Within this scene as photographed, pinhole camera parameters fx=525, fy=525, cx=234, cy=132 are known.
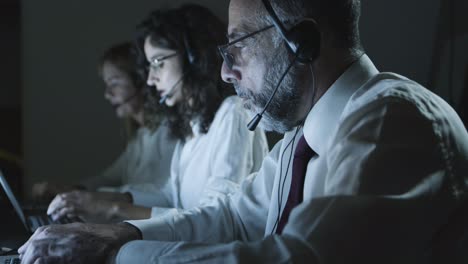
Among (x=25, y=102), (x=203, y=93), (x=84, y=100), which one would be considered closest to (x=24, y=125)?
(x=25, y=102)

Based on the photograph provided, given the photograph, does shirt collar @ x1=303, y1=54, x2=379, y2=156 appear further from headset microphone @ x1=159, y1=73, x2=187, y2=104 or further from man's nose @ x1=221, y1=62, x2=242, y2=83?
headset microphone @ x1=159, y1=73, x2=187, y2=104

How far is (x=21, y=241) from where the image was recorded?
1.07 meters

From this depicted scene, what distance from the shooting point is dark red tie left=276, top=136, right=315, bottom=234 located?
93 centimetres

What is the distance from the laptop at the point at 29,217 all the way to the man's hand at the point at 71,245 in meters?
0.33

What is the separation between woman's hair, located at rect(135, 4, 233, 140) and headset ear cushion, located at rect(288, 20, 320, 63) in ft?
2.45

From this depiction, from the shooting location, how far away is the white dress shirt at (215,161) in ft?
4.71

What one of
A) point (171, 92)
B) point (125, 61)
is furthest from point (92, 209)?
point (125, 61)

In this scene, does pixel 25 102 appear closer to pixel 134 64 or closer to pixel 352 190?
pixel 134 64

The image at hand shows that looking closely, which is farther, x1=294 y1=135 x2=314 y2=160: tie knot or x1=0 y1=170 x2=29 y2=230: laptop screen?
x1=0 y1=170 x2=29 y2=230: laptop screen

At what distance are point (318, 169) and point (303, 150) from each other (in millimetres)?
86

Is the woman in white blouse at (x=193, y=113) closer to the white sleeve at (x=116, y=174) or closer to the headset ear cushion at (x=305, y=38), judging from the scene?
the white sleeve at (x=116, y=174)

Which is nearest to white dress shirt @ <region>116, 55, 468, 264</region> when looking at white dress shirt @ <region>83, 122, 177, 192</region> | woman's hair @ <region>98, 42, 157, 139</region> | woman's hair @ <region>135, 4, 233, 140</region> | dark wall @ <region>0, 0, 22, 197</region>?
woman's hair @ <region>135, 4, 233, 140</region>

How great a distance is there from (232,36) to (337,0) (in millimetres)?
220

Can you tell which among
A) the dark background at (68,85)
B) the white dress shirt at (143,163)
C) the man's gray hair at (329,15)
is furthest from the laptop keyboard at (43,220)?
the dark background at (68,85)
